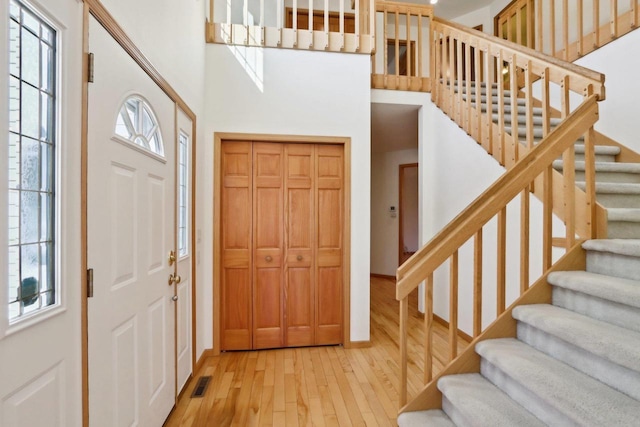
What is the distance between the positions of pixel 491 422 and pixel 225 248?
7.54 feet

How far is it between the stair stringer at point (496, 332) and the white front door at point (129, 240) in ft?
4.63

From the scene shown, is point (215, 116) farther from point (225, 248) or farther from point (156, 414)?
point (156, 414)

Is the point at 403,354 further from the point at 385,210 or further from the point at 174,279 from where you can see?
the point at 385,210

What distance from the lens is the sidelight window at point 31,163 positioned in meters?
0.82

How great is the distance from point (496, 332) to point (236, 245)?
84.6 inches

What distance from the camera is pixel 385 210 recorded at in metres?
6.09

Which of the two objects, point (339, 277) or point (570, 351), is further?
point (339, 277)

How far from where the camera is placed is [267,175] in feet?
9.12

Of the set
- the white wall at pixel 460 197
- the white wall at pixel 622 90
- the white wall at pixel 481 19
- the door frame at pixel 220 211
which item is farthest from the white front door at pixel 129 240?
the white wall at pixel 481 19

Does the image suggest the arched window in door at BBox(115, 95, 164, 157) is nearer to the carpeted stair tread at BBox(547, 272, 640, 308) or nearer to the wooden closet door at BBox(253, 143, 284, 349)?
the wooden closet door at BBox(253, 143, 284, 349)

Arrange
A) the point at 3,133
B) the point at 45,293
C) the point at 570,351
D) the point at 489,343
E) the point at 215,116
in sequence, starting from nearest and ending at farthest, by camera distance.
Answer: the point at 3,133
the point at 45,293
the point at 570,351
the point at 489,343
the point at 215,116

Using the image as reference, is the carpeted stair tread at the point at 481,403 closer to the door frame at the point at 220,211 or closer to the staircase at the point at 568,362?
the staircase at the point at 568,362

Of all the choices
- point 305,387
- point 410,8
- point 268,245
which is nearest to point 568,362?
point 305,387

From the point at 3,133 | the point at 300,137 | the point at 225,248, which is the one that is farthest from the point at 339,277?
the point at 3,133
